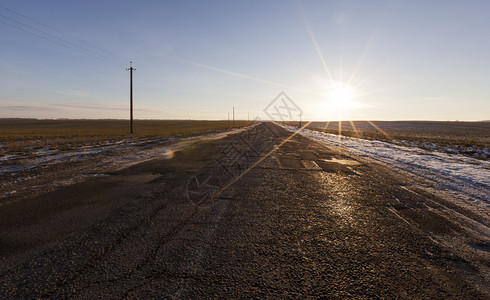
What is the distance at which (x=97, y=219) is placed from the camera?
3.56 metres

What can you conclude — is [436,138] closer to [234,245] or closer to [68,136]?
[234,245]

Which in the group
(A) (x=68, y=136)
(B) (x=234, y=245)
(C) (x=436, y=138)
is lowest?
(B) (x=234, y=245)

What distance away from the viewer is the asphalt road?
6.70ft

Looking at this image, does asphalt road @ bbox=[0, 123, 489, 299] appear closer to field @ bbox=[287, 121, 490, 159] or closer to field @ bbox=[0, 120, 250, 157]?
field @ bbox=[0, 120, 250, 157]

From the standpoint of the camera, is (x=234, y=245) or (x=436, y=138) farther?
(x=436, y=138)

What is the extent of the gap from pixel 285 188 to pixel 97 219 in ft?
12.4

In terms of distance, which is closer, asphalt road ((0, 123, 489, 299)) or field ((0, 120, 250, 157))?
asphalt road ((0, 123, 489, 299))

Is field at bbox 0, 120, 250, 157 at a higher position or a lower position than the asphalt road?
higher

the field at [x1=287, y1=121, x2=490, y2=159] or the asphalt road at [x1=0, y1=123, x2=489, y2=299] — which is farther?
Result: the field at [x1=287, y1=121, x2=490, y2=159]

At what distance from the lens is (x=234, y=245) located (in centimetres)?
275

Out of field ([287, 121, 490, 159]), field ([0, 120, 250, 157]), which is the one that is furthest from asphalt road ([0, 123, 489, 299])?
field ([287, 121, 490, 159])

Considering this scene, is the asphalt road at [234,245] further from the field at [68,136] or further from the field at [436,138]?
the field at [436,138]

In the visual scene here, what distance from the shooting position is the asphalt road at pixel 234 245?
2043 millimetres

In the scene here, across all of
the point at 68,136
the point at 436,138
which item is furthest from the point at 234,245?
the point at 436,138
